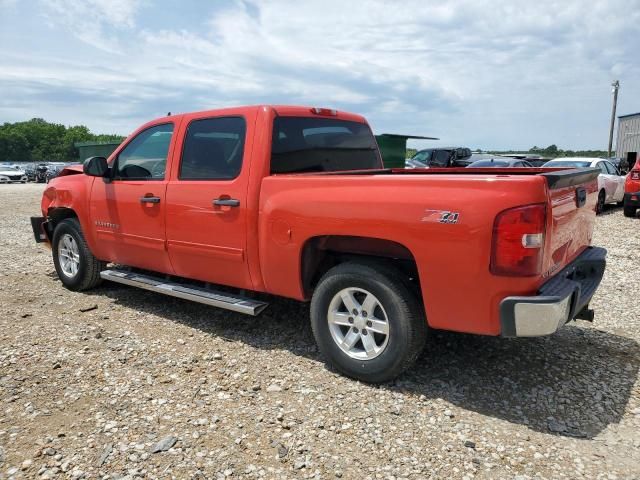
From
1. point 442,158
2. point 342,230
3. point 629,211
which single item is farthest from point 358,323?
point 442,158

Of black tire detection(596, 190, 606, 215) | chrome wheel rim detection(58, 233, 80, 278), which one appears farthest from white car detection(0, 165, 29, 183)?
black tire detection(596, 190, 606, 215)

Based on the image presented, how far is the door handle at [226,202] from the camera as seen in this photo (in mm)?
3971

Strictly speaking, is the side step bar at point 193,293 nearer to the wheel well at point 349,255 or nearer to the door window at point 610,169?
the wheel well at point 349,255

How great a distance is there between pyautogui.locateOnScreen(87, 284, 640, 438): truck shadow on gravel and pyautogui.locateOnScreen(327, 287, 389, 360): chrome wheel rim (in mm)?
316

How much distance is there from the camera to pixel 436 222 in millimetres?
2988

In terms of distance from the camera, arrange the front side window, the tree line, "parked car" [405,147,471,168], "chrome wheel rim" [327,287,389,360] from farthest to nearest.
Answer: the tree line
"parked car" [405,147,471,168]
the front side window
"chrome wheel rim" [327,287,389,360]

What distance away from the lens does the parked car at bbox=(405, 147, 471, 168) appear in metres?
17.4

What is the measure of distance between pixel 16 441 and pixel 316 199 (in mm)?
2291

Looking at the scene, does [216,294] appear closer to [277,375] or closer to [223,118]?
[277,375]

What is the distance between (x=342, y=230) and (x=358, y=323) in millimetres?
654

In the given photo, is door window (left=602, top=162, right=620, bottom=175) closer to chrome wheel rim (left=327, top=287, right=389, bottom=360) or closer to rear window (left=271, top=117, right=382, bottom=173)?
rear window (left=271, top=117, right=382, bottom=173)

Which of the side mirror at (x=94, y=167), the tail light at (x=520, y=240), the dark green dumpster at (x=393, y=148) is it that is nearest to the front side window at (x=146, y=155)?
the side mirror at (x=94, y=167)

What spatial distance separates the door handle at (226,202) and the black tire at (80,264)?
2260 mm

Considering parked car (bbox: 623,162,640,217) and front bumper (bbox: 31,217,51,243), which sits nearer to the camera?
front bumper (bbox: 31,217,51,243)
